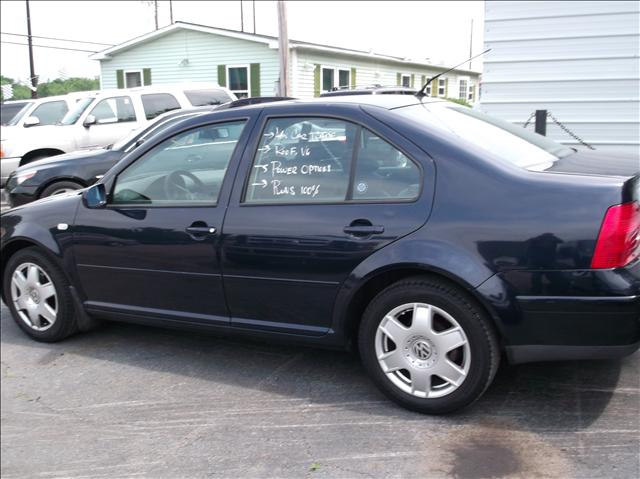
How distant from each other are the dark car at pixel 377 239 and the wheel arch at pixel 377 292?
0.01 m

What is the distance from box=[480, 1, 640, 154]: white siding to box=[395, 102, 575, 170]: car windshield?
146 inches

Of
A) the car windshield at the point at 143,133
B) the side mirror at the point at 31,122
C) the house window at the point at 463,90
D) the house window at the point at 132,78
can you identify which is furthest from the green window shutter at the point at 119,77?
the house window at the point at 463,90

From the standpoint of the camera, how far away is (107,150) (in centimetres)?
793

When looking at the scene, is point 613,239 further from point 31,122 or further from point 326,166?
point 31,122

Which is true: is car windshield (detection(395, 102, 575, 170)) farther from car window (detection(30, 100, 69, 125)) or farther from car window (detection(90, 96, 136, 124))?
car window (detection(30, 100, 69, 125))

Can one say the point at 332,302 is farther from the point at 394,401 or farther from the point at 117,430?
the point at 117,430

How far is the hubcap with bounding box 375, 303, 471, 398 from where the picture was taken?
313cm

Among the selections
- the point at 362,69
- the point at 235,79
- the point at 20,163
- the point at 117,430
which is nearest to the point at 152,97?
the point at 20,163

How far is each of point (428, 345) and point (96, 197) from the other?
2.39m

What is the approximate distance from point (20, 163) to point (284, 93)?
521 centimetres

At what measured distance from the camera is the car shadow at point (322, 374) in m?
3.27

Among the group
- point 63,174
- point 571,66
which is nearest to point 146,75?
point 63,174

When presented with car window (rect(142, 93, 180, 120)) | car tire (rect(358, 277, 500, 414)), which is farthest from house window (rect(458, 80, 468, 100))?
car tire (rect(358, 277, 500, 414))

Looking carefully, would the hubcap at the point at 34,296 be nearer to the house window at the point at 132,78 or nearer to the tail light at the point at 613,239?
the tail light at the point at 613,239
